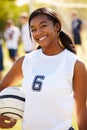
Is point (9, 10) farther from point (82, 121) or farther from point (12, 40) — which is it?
point (82, 121)

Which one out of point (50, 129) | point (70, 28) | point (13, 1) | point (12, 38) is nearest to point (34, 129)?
point (50, 129)

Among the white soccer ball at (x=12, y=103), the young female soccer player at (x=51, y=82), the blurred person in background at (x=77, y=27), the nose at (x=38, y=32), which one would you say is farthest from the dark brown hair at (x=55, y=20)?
the blurred person in background at (x=77, y=27)

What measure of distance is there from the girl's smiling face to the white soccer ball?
0.36m

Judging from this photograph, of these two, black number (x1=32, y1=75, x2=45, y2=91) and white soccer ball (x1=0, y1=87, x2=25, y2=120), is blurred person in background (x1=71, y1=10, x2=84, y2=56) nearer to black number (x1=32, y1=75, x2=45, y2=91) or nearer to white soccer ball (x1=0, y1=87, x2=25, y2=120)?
white soccer ball (x1=0, y1=87, x2=25, y2=120)

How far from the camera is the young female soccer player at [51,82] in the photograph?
3.39 m

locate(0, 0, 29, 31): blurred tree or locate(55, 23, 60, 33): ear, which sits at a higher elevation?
locate(0, 0, 29, 31): blurred tree

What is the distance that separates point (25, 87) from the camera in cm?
347

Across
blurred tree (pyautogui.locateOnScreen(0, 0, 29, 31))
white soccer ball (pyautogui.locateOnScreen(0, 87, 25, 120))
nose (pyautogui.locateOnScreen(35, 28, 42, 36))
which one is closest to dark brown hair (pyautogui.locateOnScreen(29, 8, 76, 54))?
nose (pyautogui.locateOnScreen(35, 28, 42, 36))

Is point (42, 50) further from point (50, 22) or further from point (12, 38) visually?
point (12, 38)

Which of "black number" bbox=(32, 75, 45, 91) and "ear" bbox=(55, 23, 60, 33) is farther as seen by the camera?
"ear" bbox=(55, 23, 60, 33)

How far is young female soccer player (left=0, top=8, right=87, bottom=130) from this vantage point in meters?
3.39

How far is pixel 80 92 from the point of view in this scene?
3430 millimetres

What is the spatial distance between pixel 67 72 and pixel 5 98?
18.7 inches

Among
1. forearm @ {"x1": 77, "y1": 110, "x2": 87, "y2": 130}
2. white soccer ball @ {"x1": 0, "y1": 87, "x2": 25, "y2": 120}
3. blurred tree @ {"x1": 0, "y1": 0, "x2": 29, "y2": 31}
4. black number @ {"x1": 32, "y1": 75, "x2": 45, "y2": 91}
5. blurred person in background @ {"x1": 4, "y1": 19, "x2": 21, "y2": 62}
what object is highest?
blurred tree @ {"x1": 0, "y1": 0, "x2": 29, "y2": 31}
